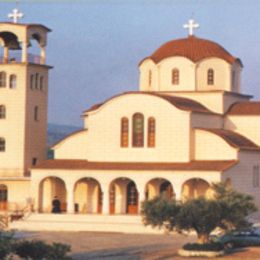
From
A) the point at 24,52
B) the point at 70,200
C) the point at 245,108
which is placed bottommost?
the point at 70,200

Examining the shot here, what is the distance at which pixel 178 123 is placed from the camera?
53.9 meters

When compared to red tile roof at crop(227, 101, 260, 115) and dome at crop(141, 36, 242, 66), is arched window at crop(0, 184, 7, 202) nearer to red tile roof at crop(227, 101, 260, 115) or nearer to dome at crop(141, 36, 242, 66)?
dome at crop(141, 36, 242, 66)

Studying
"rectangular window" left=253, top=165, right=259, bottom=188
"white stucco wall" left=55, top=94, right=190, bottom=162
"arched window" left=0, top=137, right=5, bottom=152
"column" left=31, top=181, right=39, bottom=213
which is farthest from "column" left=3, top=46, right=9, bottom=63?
"rectangular window" left=253, top=165, right=259, bottom=188

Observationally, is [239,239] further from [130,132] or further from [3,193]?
[3,193]

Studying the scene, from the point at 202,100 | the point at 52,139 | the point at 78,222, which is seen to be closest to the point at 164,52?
the point at 202,100

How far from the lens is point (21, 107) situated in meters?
57.8

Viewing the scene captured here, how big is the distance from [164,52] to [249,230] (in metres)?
21.0

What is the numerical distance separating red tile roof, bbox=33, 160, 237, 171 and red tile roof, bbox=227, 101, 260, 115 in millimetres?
6825

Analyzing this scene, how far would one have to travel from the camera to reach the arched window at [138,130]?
54.6 metres

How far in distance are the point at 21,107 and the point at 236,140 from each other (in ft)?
43.3

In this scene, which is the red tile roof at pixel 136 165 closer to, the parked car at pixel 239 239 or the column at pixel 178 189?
the column at pixel 178 189

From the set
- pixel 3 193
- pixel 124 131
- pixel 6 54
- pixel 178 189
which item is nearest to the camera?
pixel 178 189

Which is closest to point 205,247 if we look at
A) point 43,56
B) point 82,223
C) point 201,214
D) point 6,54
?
point 201,214

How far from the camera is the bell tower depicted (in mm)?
57594
